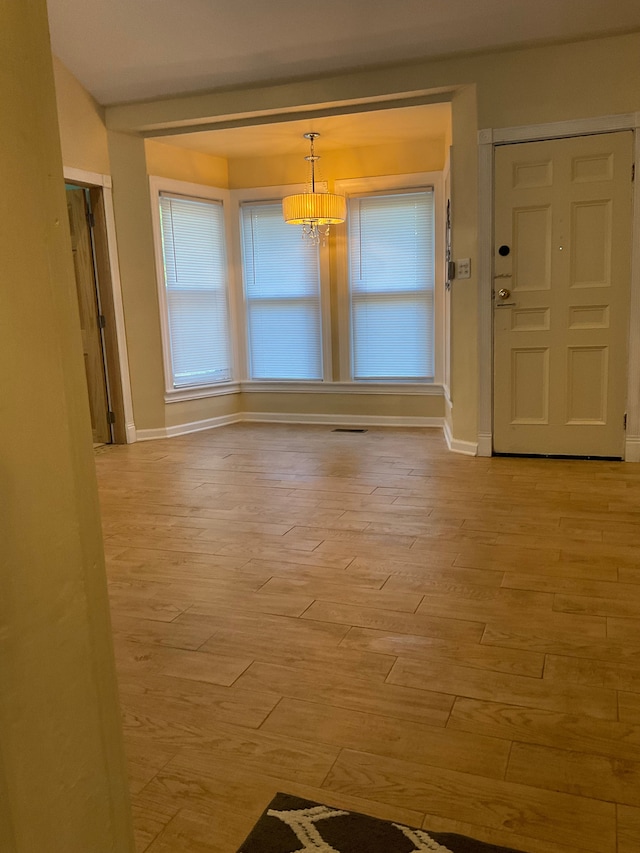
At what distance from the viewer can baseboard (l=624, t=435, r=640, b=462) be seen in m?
4.28

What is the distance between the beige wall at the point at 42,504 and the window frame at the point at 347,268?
5.08m

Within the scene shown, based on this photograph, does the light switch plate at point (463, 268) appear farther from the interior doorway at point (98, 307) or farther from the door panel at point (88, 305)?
the door panel at point (88, 305)

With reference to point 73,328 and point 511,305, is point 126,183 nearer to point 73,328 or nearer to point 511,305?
point 511,305

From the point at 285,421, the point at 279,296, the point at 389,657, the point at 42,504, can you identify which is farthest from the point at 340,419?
the point at 42,504

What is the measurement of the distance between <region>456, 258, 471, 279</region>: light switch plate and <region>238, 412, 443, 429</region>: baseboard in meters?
1.63

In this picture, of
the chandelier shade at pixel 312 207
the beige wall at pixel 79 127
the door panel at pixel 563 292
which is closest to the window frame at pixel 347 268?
the chandelier shade at pixel 312 207

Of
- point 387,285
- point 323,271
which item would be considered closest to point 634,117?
point 387,285

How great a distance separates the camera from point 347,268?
5887mm

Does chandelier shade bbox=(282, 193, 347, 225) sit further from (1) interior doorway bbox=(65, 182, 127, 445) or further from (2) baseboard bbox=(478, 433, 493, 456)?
(2) baseboard bbox=(478, 433, 493, 456)

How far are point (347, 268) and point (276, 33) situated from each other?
203 centimetres

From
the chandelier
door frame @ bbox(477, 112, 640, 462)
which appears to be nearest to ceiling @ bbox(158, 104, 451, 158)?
the chandelier

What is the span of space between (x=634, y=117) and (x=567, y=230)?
0.71 meters

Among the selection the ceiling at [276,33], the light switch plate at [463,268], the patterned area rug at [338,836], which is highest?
the ceiling at [276,33]

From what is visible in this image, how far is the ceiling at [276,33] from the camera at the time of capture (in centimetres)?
389
